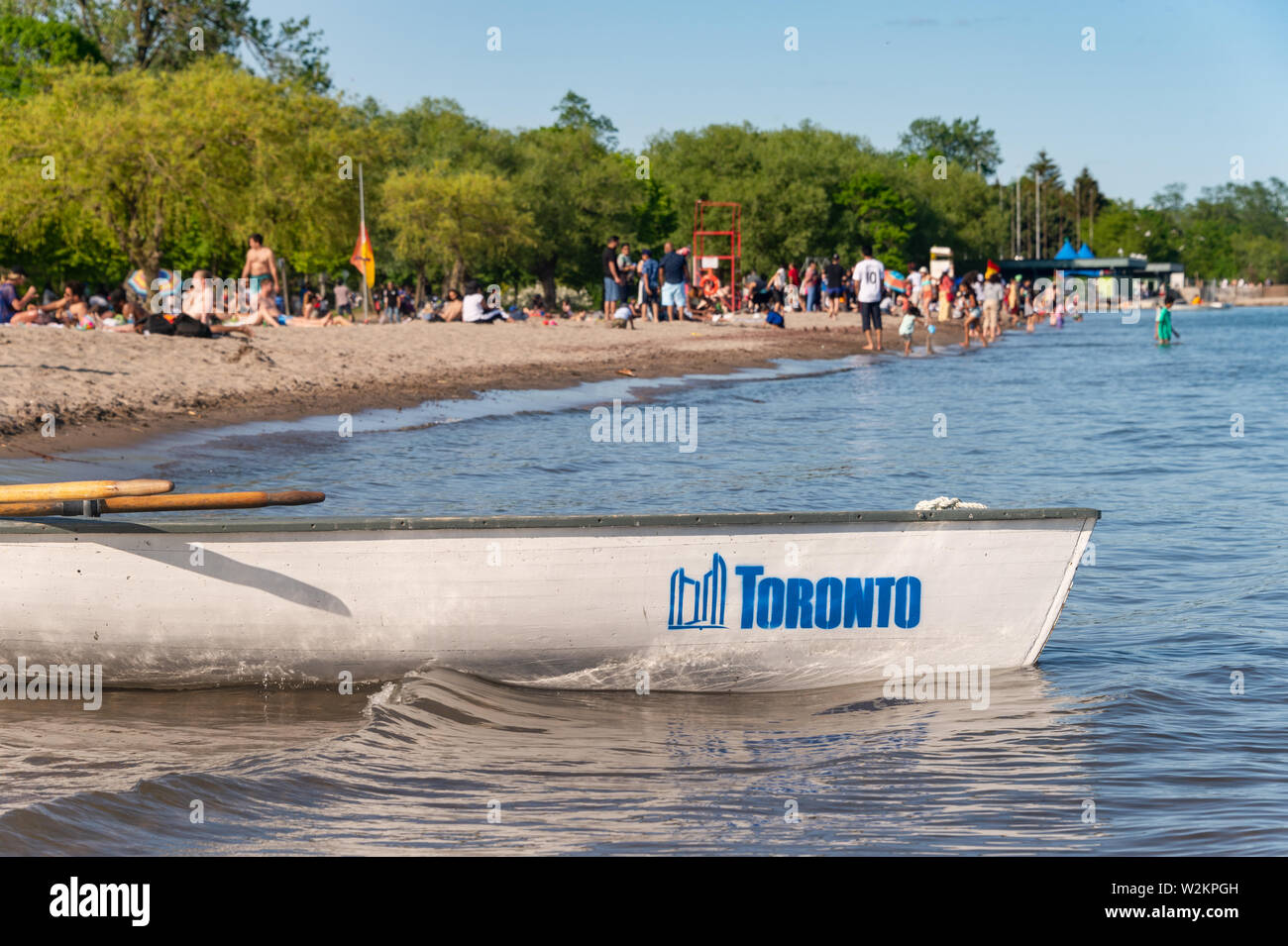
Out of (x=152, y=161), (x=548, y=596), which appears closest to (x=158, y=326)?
(x=152, y=161)

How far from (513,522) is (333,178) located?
31.7 meters

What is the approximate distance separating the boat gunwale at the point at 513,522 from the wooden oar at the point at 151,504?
74 mm

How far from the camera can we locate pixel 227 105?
3219 cm

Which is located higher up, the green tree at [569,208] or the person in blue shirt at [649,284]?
the green tree at [569,208]

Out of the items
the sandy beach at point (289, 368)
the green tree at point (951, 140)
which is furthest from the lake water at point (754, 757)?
→ the green tree at point (951, 140)

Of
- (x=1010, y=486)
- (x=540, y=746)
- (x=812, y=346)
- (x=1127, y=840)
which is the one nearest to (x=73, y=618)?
(x=540, y=746)

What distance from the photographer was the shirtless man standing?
80.9 feet

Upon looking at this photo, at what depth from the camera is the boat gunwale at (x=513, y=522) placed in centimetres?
655

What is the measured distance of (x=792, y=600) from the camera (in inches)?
267

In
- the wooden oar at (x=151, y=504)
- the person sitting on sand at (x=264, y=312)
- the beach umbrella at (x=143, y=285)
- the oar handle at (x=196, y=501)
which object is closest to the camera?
the wooden oar at (x=151, y=504)

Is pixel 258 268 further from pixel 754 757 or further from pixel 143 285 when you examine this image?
pixel 754 757

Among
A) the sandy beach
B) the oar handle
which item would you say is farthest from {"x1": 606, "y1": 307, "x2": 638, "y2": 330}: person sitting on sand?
the oar handle

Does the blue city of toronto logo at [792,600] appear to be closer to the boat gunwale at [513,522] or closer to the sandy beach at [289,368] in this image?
the boat gunwale at [513,522]

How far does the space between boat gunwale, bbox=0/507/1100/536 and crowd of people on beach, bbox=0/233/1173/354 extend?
1481cm
